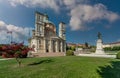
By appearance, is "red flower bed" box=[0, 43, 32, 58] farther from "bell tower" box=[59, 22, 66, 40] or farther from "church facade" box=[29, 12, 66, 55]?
"bell tower" box=[59, 22, 66, 40]

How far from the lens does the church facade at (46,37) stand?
61906mm

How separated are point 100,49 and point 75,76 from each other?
1154 inches

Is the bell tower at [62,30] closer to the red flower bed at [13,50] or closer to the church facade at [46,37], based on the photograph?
the church facade at [46,37]

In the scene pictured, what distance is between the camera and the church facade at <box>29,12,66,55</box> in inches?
2437

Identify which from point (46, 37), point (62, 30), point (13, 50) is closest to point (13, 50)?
point (13, 50)

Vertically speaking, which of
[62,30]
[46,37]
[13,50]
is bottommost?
[13,50]

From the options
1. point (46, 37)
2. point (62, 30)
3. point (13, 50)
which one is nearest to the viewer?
point (13, 50)

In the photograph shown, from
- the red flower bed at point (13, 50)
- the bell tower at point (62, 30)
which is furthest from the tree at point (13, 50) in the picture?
the bell tower at point (62, 30)

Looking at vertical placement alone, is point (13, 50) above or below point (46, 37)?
below

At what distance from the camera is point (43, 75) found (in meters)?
10.9

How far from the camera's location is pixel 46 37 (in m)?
65.7

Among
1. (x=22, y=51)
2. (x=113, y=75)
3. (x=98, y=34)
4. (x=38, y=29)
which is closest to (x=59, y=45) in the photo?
(x=38, y=29)

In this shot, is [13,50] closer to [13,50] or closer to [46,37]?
[13,50]

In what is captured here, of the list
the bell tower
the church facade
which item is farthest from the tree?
the bell tower
